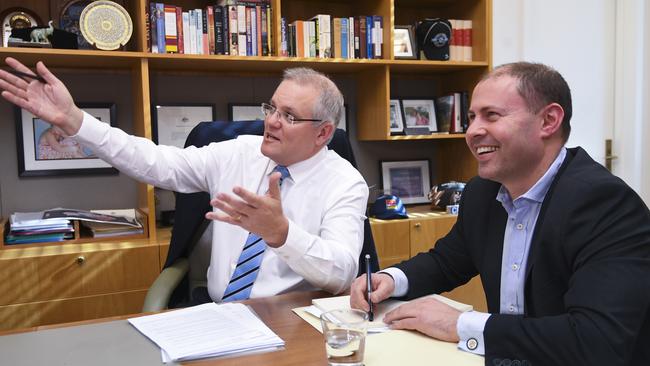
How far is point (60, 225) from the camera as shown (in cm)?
233

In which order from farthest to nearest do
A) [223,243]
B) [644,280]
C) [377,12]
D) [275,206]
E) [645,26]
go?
[645,26]
[377,12]
[223,243]
[275,206]
[644,280]

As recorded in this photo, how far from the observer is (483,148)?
132 cm

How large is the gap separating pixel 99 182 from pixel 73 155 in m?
0.18

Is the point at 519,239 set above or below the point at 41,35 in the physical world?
below

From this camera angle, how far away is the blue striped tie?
5.30ft

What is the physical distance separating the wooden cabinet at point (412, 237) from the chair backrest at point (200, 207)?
0.89 m

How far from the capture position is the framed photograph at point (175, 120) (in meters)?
2.79

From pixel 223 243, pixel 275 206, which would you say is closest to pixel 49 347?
pixel 275 206

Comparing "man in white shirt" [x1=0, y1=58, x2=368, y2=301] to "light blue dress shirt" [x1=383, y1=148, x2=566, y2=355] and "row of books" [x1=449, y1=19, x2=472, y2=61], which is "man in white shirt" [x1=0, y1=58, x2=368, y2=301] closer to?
"light blue dress shirt" [x1=383, y1=148, x2=566, y2=355]

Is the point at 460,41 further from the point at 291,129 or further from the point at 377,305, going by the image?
the point at 377,305

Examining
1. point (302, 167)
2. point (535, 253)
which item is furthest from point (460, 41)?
point (535, 253)

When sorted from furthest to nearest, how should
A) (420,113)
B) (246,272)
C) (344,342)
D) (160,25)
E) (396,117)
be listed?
(420,113) < (396,117) < (160,25) < (246,272) < (344,342)

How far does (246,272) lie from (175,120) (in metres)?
1.45

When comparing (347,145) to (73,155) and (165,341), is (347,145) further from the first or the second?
(73,155)
